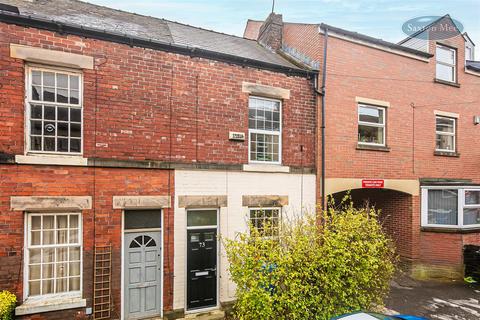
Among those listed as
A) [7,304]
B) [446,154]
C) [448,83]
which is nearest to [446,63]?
[448,83]

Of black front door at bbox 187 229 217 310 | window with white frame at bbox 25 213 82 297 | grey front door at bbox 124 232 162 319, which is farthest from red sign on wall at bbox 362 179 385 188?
window with white frame at bbox 25 213 82 297

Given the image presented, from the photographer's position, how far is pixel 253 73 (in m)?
8.62

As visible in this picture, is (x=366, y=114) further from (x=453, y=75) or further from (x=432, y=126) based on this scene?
(x=453, y=75)

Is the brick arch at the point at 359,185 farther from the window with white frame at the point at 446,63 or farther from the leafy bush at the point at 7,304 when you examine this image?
the leafy bush at the point at 7,304

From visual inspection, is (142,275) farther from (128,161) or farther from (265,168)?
(265,168)

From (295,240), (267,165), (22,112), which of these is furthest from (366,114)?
(22,112)

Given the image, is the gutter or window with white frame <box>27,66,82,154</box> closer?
the gutter

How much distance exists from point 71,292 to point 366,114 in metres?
10.3

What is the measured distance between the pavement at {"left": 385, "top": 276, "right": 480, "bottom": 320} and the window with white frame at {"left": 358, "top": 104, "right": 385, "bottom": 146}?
497 cm

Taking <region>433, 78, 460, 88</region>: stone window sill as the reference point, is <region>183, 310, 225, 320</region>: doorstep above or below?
below

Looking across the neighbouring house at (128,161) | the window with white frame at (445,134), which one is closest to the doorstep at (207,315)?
the neighbouring house at (128,161)

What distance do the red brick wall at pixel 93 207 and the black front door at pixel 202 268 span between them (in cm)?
53

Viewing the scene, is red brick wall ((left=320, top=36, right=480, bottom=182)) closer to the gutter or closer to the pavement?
the gutter

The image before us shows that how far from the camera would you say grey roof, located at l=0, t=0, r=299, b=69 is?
7594 mm
